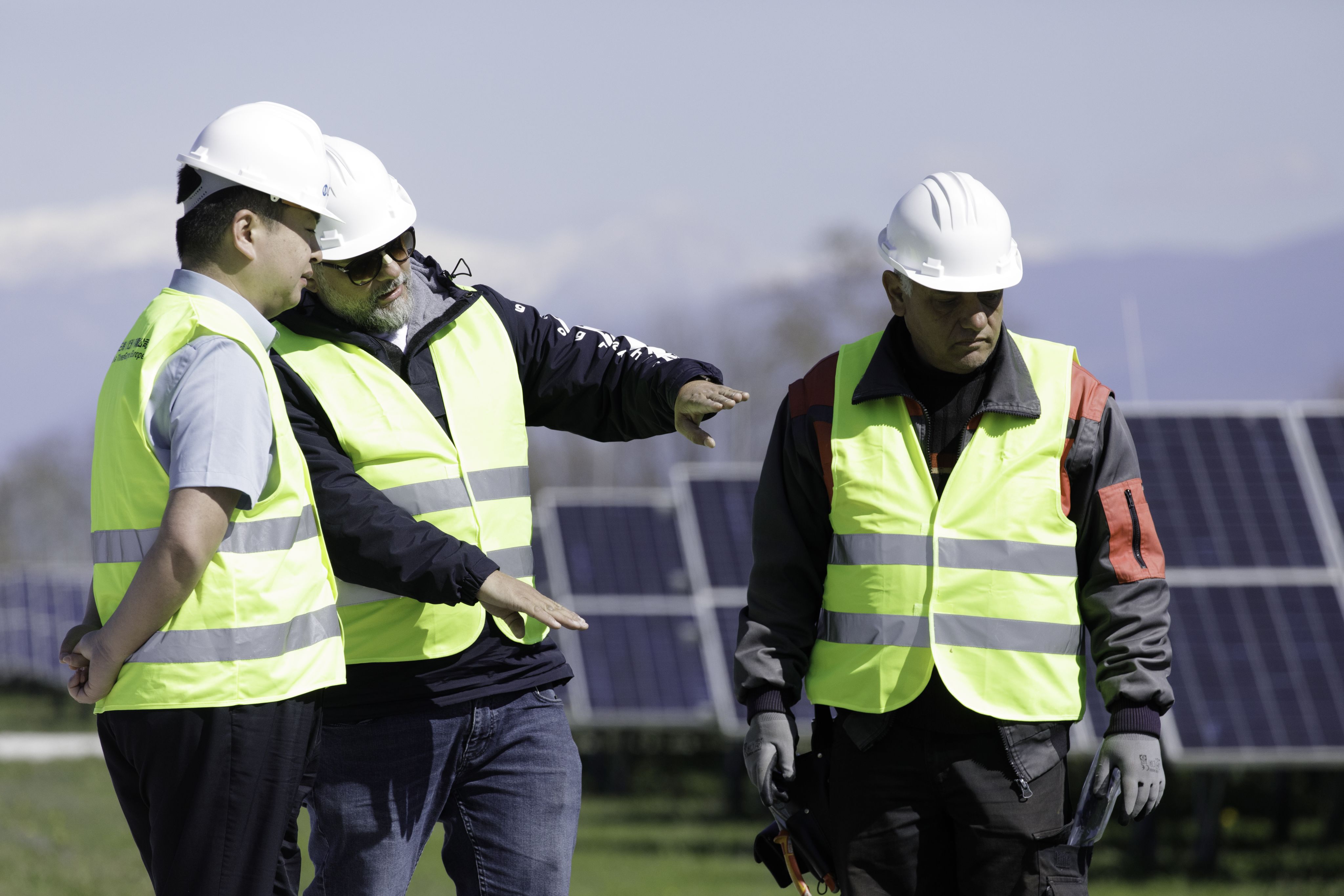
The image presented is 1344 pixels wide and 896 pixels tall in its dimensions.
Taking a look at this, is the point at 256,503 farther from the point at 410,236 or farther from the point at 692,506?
the point at 692,506

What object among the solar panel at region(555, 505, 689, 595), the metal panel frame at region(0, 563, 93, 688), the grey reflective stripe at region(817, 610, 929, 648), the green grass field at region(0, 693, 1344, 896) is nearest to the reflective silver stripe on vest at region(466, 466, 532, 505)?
the grey reflective stripe at region(817, 610, 929, 648)

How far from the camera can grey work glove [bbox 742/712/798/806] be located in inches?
155

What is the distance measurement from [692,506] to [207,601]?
1175 cm

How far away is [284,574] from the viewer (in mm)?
3379

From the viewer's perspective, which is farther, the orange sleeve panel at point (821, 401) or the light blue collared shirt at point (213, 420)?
the orange sleeve panel at point (821, 401)

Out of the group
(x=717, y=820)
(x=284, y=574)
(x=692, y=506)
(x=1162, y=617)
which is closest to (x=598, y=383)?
(x=284, y=574)

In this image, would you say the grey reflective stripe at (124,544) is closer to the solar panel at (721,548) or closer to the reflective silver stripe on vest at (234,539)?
the reflective silver stripe on vest at (234,539)

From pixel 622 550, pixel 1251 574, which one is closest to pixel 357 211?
pixel 1251 574

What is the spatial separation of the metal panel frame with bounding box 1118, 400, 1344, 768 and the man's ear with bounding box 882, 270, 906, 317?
6226mm

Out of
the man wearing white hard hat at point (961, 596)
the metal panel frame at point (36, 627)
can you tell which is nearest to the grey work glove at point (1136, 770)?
the man wearing white hard hat at point (961, 596)

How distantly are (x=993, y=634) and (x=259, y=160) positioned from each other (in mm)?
1932

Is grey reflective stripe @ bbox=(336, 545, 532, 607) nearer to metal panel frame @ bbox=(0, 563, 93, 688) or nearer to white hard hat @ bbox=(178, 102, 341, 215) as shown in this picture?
white hard hat @ bbox=(178, 102, 341, 215)

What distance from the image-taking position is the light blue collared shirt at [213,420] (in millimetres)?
3184

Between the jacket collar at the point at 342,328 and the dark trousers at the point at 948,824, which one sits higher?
the jacket collar at the point at 342,328
